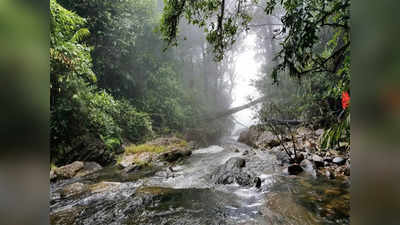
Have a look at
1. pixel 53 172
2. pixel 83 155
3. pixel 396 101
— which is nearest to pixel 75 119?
Answer: pixel 83 155

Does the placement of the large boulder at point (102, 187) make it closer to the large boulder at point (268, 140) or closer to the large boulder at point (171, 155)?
the large boulder at point (171, 155)

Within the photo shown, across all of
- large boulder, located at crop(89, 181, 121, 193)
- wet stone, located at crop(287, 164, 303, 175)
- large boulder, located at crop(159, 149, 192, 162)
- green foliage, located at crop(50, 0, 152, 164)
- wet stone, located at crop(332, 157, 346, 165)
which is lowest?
large boulder, located at crop(159, 149, 192, 162)

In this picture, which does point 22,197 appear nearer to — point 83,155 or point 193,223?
point 193,223

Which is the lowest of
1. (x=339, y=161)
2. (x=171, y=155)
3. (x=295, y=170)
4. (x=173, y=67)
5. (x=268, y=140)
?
(x=171, y=155)

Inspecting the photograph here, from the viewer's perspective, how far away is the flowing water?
258 cm

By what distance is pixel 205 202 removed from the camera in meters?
3.22

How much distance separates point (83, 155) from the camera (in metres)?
5.95

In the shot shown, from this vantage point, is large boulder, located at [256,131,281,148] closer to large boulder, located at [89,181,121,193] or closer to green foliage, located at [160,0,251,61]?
green foliage, located at [160,0,251,61]

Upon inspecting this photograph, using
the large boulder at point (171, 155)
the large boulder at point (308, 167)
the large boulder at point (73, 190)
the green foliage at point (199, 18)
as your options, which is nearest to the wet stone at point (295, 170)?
the large boulder at point (308, 167)

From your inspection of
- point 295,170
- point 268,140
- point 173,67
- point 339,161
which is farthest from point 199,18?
point 173,67

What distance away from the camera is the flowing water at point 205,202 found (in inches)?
102

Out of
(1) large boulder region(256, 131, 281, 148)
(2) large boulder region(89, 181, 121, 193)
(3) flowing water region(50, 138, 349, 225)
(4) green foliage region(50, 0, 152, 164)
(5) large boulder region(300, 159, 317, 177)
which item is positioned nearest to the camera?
(3) flowing water region(50, 138, 349, 225)

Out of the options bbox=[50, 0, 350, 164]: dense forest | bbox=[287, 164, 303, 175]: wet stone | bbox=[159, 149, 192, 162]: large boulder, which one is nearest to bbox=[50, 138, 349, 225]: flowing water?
bbox=[287, 164, 303, 175]: wet stone

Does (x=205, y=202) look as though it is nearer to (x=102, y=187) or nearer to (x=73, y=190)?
(x=102, y=187)
